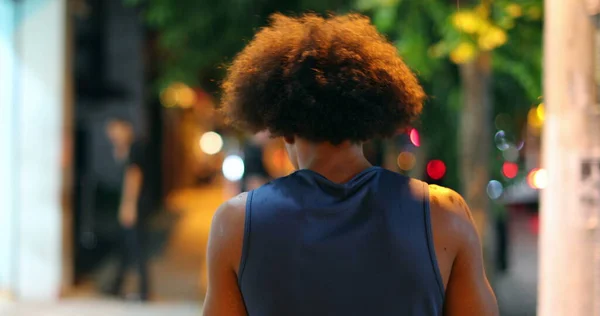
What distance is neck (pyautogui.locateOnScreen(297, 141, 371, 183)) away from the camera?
6.47 feet

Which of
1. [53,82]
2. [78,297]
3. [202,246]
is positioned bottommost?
[202,246]

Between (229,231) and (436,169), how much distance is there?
8.51 meters

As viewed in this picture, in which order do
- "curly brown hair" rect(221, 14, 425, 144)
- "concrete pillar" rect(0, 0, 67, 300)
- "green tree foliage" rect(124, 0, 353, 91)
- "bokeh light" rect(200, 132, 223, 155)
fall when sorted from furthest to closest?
"bokeh light" rect(200, 132, 223, 155)
"green tree foliage" rect(124, 0, 353, 91)
"concrete pillar" rect(0, 0, 67, 300)
"curly brown hair" rect(221, 14, 425, 144)

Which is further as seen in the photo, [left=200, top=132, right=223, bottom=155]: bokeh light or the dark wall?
[left=200, top=132, right=223, bottom=155]: bokeh light

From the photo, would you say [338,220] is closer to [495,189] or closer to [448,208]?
[448,208]

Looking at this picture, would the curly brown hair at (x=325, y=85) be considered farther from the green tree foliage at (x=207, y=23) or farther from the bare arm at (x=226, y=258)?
the green tree foliage at (x=207, y=23)

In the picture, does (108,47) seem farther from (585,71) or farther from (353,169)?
(353,169)

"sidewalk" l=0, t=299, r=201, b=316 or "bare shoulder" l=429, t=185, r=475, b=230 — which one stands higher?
"bare shoulder" l=429, t=185, r=475, b=230

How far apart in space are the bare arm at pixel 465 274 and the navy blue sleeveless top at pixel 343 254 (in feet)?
0.25

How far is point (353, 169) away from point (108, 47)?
602 inches

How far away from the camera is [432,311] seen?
1.84 m

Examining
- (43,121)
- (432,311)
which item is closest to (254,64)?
(432,311)

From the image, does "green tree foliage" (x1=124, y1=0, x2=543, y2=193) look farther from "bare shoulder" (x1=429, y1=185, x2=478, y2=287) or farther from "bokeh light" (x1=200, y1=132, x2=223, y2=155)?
"bokeh light" (x1=200, y1=132, x2=223, y2=155)

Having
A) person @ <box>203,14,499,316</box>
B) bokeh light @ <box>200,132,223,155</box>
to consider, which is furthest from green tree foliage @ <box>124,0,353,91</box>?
bokeh light @ <box>200,132,223,155</box>
